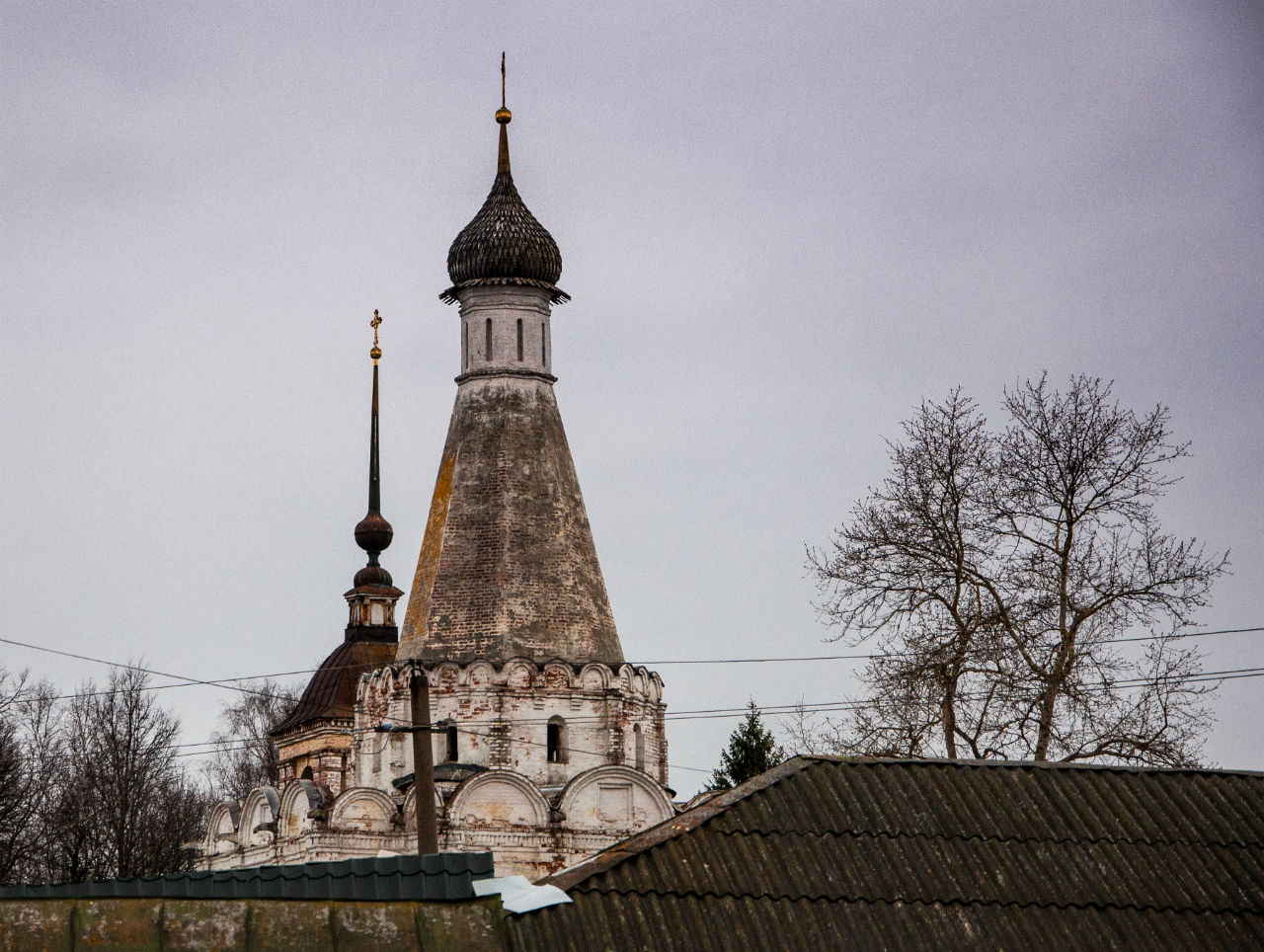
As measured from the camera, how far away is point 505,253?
33594mm

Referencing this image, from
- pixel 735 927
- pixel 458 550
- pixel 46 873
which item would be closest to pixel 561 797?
pixel 458 550

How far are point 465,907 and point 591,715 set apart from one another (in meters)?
20.1

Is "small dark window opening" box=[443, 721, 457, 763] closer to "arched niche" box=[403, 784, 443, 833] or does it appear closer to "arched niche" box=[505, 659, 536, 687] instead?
"arched niche" box=[403, 784, 443, 833]

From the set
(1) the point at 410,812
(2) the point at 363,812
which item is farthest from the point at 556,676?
(2) the point at 363,812

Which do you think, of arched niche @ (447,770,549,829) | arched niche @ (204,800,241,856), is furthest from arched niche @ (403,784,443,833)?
arched niche @ (204,800,241,856)

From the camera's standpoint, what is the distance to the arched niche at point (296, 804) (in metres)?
31.3

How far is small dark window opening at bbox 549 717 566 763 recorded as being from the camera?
102 ft

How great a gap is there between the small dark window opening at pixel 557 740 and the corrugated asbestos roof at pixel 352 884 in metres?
19.7

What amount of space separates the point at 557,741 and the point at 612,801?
1.27m

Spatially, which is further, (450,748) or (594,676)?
(594,676)

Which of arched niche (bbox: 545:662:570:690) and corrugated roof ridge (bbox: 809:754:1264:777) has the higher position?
arched niche (bbox: 545:662:570:690)

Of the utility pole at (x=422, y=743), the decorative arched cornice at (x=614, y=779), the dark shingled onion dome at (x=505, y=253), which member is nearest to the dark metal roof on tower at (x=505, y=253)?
the dark shingled onion dome at (x=505, y=253)

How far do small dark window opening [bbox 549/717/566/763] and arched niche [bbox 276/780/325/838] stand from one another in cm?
344

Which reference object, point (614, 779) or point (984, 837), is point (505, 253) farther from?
point (984, 837)
